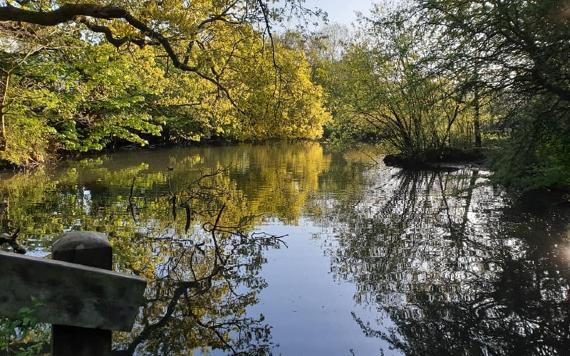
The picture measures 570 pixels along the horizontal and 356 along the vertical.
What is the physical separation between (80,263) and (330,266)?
22.0ft

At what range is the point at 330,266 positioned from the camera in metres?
8.71

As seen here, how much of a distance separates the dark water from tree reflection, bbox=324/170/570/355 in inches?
1.0

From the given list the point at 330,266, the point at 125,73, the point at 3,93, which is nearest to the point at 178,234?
the point at 330,266

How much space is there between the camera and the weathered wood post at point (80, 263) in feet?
7.44

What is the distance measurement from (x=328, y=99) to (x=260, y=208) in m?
18.6

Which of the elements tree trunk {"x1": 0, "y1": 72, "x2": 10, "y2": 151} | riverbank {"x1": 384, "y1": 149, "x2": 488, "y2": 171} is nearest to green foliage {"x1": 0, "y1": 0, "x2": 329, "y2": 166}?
tree trunk {"x1": 0, "y1": 72, "x2": 10, "y2": 151}

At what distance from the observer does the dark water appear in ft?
18.8

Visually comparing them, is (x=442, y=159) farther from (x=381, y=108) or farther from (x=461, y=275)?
(x=461, y=275)

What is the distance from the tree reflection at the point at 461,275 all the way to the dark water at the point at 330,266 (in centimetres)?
3

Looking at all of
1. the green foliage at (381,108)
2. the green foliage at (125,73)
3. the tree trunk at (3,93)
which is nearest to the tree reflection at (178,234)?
the green foliage at (125,73)

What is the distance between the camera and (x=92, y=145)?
1852 cm

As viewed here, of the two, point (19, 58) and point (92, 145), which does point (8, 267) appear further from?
point (92, 145)

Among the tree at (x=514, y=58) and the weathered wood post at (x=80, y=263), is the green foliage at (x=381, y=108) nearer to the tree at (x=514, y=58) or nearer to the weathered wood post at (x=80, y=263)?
the tree at (x=514, y=58)

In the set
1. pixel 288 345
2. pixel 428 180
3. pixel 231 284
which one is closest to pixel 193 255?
pixel 231 284
